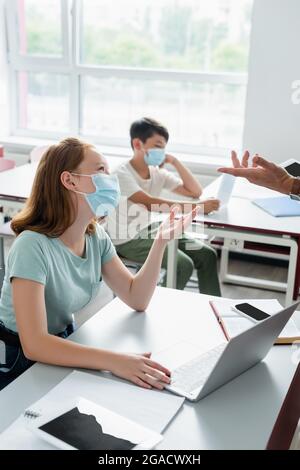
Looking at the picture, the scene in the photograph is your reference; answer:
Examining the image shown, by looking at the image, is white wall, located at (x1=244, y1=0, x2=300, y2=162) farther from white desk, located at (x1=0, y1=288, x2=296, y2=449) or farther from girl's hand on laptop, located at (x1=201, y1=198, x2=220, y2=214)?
white desk, located at (x1=0, y1=288, x2=296, y2=449)

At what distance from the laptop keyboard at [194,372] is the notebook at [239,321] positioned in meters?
0.14

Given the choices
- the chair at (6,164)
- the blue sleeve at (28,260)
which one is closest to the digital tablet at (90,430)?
the blue sleeve at (28,260)

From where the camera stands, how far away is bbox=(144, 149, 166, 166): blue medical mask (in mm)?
3178

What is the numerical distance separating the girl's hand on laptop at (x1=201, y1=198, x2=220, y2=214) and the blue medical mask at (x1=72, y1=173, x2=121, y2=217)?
3.92 feet

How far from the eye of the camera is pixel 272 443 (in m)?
1.24

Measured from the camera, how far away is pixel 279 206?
3.09 m

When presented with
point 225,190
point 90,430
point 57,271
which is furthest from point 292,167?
point 90,430

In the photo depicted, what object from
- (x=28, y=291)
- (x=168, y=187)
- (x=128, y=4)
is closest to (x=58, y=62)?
(x=128, y=4)

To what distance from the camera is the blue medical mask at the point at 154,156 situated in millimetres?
3178

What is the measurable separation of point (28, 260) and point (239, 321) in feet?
2.02

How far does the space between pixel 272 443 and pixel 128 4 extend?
3.95 metres

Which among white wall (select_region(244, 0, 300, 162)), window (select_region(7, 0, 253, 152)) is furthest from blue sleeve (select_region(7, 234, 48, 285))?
window (select_region(7, 0, 253, 152))

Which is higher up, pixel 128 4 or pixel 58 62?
pixel 128 4
